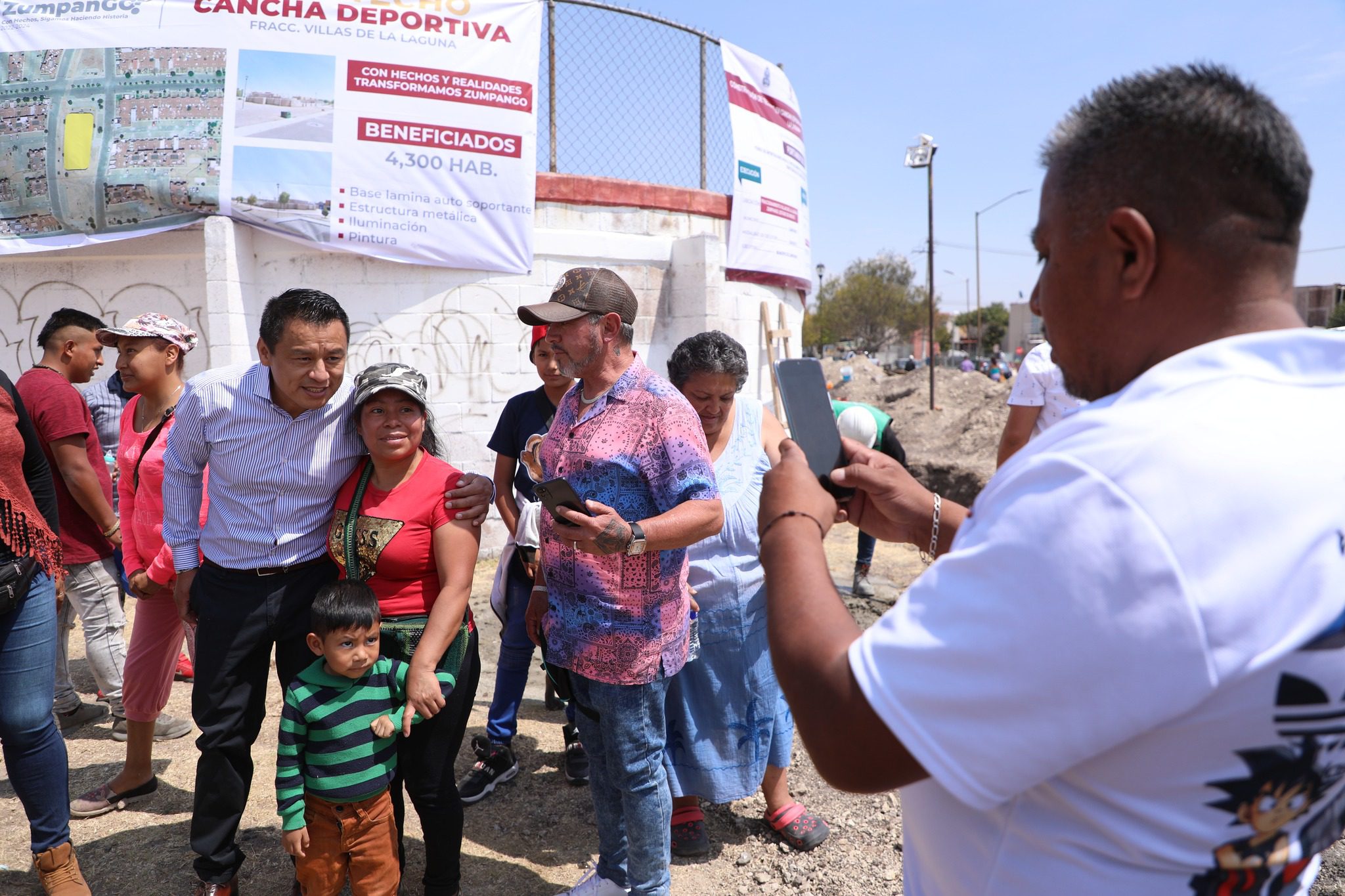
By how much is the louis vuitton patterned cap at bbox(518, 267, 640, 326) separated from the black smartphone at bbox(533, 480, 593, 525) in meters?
0.57

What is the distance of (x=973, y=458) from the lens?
13812mm

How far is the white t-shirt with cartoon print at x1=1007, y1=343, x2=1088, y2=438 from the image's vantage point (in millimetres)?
4164

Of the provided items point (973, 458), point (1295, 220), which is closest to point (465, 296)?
point (1295, 220)

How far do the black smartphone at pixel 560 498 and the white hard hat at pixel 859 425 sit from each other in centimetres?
233

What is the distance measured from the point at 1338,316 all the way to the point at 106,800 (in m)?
18.3

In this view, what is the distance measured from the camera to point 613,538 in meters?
2.43

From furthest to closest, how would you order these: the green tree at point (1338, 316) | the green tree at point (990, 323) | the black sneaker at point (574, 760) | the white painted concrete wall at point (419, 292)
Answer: the green tree at point (990, 323)
the green tree at point (1338, 316)
the white painted concrete wall at point (419, 292)
the black sneaker at point (574, 760)

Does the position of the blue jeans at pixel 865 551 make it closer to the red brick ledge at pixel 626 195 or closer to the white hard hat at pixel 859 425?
the white hard hat at pixel 859 425

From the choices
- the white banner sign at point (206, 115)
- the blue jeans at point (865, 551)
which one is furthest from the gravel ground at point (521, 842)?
the white banner sign at point (206, 115)

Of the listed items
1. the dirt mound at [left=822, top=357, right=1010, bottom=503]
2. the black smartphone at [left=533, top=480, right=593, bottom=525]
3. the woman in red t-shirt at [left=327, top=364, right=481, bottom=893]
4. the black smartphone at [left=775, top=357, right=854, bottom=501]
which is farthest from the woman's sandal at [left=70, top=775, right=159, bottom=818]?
the dirt mound at [left=822, top=357, right=1010, bottom=503]

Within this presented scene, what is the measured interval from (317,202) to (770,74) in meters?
5.05

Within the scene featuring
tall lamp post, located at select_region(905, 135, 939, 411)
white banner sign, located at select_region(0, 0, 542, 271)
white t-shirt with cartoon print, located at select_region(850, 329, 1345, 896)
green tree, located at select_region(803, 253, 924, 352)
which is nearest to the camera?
white t-shirt with cartoon print, located at select_region(850, 329, 1345, 896)

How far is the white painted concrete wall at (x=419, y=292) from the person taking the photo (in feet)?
21.9

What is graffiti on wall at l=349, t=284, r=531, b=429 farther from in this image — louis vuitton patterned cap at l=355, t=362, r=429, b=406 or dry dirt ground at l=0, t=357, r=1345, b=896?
louis vuitton patterned cap at l=355, t=362, r=429, b=406
